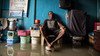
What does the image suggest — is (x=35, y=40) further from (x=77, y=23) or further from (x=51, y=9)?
(x=77, y=23)

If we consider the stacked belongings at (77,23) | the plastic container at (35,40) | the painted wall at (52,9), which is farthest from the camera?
the painted wall at (52,9)

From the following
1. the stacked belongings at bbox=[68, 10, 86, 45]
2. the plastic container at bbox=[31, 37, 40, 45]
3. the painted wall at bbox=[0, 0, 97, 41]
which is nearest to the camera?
the plastic container at bbox=[31, 37, 40, 45]

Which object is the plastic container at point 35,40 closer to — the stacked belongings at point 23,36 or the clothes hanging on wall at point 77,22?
the stacked belongings at point 23,36

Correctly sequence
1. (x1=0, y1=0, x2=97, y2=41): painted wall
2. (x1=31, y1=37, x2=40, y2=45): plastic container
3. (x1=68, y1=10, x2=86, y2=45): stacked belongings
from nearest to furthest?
(x1=31, y1=37, x2=40, y2=45): plastic container, (x1=68, y1=10, x2=86, y2=45): stacked belongings, (x1=0, y1=0, x2=97, y2=41): painted wall

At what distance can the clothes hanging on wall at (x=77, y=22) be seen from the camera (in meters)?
6.30

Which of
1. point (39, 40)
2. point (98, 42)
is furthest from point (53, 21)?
point (98, 42)

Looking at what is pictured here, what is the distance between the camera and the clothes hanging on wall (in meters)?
6.30

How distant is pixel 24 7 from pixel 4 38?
1.56 meters

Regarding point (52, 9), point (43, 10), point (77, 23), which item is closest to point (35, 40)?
point (43, 10)

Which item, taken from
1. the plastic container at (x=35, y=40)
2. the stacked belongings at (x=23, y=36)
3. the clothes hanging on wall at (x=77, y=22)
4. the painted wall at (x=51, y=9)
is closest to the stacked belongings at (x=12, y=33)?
the stacked belongings at (x=23, y=36)

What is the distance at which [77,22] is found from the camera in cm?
638

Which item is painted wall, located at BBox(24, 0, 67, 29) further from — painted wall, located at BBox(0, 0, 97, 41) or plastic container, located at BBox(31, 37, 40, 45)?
plastic container, located at BBox(31, 37, 40, 45)

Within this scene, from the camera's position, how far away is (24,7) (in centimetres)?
695

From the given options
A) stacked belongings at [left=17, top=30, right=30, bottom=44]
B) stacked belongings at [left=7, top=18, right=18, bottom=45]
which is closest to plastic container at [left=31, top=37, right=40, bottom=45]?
stacked belongings at [left=17, top=30, right=30, bottom=44]
